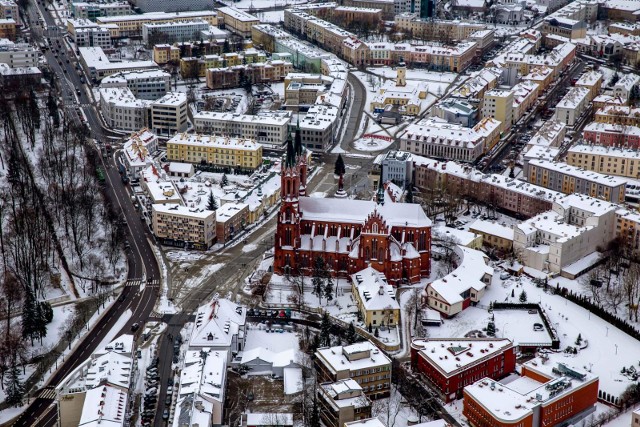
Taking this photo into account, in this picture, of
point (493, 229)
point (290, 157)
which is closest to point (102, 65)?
point (290, 157)

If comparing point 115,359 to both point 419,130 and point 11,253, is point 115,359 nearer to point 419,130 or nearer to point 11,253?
point 11,253

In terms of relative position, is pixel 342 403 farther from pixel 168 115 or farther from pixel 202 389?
pixel 168 115

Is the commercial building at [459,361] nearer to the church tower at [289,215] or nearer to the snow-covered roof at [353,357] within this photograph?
the snow-covered roof at [353,357]

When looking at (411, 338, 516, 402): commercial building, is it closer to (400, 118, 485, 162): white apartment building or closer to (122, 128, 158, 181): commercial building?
(400, 118, 485, 162): white apartment building

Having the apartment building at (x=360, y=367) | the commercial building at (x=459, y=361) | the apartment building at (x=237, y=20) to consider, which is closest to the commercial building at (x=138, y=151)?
the apartment building at (x=360, y=367)

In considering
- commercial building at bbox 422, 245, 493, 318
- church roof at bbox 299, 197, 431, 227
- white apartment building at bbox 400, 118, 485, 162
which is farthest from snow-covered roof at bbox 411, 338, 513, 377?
white apartment building at bbox 400, 118, 485, 162

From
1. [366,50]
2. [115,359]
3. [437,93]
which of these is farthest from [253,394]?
[366,50]
